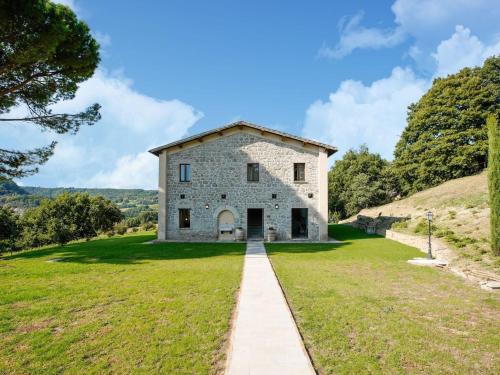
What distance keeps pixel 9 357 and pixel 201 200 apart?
50.2ft

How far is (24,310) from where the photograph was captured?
6.32 meters

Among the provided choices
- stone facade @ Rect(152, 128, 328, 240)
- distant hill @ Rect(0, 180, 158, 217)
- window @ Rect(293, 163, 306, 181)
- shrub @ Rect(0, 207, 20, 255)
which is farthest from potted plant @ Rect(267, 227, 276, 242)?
distant hill @ Rect(0, 180, 158, 217)

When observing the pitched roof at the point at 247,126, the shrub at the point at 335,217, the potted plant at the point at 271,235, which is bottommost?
the potted plant at the point at 271,235

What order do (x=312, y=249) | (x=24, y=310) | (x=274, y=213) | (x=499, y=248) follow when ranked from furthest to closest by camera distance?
(x=274, y=213), (x=312, y=249), (x=499, y=248), (x=24, y=310)

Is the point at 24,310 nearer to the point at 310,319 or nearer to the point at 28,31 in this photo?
the point at 310,319

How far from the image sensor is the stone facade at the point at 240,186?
19219 millimetres

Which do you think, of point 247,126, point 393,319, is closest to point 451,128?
point 247,126

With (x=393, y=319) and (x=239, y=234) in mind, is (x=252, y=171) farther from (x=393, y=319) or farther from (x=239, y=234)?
(x=393, y=319)

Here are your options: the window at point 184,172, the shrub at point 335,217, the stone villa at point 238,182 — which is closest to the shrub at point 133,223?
the stone villa at point 238,182

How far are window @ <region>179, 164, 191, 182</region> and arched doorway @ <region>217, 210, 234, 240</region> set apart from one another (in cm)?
355

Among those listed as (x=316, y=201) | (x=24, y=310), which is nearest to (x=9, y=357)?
(x=24, y=310)

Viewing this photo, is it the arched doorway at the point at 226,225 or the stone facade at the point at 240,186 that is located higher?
the stone facade at the point at 240,186

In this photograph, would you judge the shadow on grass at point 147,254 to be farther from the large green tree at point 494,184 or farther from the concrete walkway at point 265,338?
the large green tree at point 494,184

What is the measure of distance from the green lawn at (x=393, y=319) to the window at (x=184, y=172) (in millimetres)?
11471
